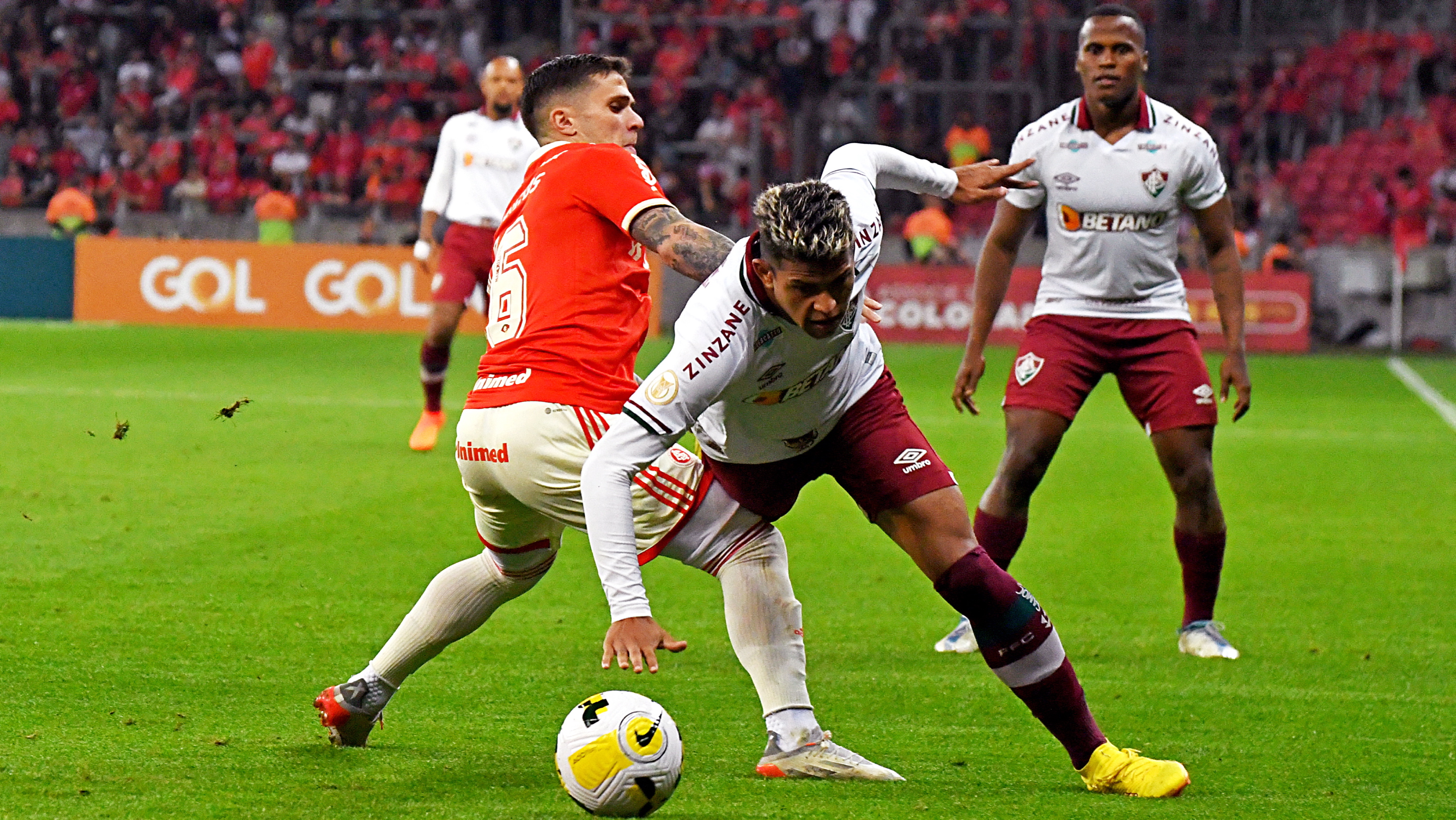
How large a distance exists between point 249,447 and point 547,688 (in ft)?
20.0

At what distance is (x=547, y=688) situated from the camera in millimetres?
5246

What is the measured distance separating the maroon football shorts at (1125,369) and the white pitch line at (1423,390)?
8.33m

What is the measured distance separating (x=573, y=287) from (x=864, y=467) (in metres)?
0.84

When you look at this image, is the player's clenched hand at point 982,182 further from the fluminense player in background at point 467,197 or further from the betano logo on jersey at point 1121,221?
the fluminense player in background at point 467,197

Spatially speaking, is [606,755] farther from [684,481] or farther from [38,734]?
[38,734]

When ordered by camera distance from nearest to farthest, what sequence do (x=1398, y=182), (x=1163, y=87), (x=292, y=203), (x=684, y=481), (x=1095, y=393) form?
(x=684, y=481)
(x=1095, y=393)
(x=1398, y=182)
(x=292, y=203)
(x=1163, y=87)

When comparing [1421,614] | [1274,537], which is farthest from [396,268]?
[1421,614]

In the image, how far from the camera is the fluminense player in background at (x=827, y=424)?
3.74 m

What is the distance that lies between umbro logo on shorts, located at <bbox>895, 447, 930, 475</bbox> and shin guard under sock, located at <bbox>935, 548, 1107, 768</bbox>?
251 millimetres

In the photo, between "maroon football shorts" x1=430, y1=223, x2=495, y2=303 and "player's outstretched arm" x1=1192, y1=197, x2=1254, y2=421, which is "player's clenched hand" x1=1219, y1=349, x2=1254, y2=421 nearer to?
"player's outstretched arm" x1=1192, y1=197, x2=1254, y2=421

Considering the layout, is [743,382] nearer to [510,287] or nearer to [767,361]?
[767,361]

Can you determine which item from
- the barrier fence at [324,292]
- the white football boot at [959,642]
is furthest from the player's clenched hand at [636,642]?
the barrier fence at [324,292]

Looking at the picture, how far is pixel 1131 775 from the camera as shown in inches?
163

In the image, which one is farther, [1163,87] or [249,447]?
[1163,87]
